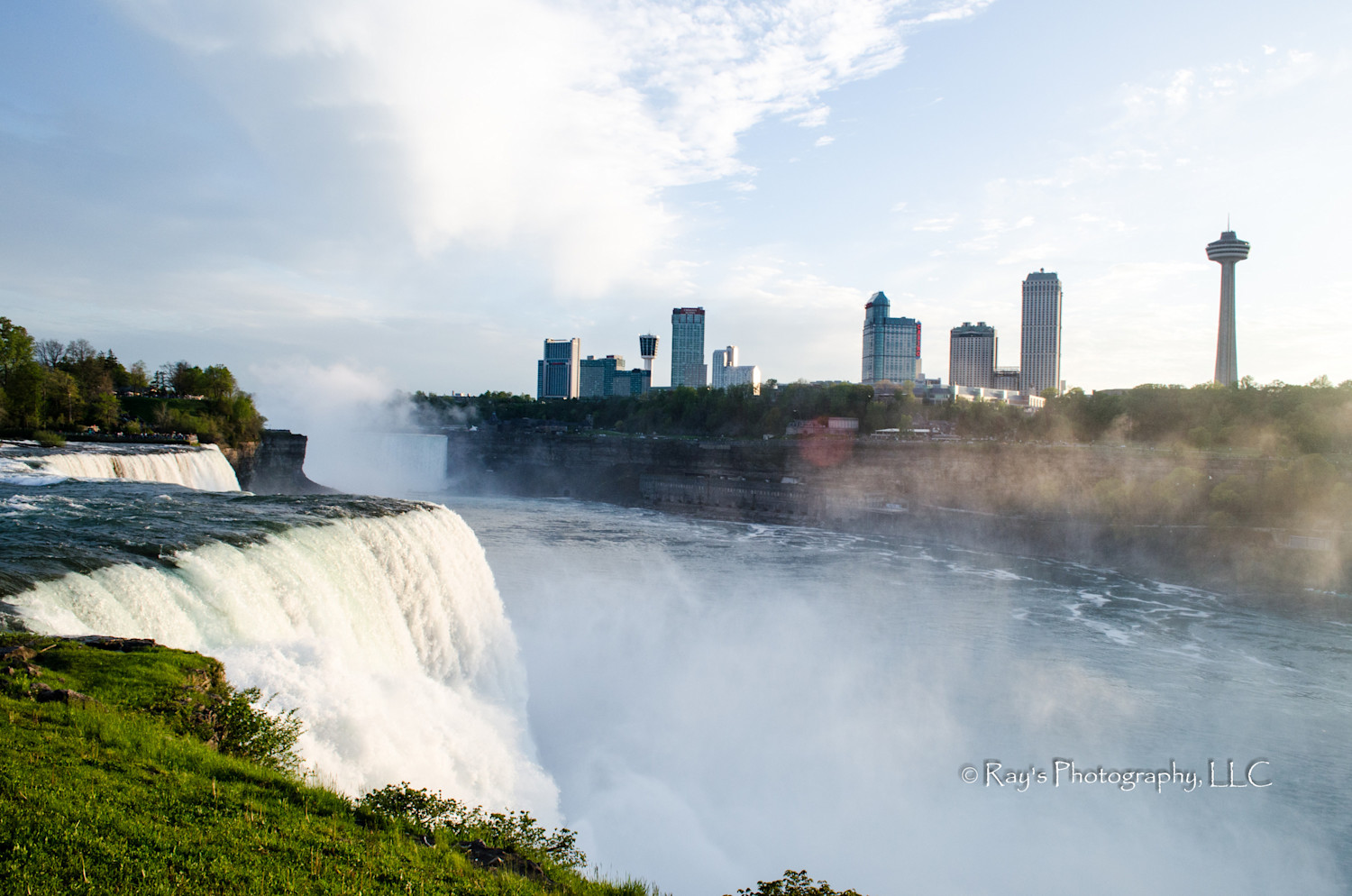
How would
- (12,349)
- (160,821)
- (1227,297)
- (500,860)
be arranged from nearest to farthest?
(160,821)
(500,860)
(12,349)
(1227,297)

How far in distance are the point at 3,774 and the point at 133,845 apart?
1.33 m

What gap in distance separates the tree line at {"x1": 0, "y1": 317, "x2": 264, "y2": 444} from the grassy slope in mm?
43305

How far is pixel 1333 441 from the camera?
5734 centimetres

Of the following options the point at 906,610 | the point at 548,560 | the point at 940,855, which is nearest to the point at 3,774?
the point at 940,855

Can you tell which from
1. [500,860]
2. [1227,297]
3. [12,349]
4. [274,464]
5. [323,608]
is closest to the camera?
[500,860]

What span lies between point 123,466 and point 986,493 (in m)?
59.7

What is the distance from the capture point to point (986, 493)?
6334cm

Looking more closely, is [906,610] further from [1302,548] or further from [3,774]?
[3,774]

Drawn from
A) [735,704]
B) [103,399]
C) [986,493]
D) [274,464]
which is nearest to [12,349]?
[103,399]

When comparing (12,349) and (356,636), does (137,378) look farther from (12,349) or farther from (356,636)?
(356,636)

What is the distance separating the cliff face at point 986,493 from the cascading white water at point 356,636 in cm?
4144

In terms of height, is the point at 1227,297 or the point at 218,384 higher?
the point at 1227,297

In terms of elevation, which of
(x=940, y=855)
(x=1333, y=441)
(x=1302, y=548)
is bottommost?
(x=940, y=855)

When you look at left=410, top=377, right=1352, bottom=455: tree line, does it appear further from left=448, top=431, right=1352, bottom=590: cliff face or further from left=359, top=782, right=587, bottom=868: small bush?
left=359, top=782, right=587, bottom=868: small bush
